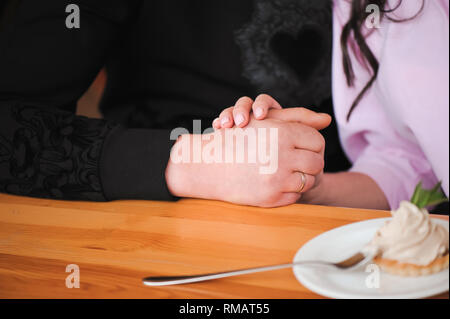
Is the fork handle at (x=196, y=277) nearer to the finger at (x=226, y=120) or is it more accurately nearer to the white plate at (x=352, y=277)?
the white plate at (x=352, y=277)

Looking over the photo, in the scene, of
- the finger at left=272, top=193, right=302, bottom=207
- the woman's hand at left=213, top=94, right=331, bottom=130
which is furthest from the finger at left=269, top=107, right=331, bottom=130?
the finger at left=272, top=193, right=302, bottom=207

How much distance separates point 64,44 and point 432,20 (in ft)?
2.25

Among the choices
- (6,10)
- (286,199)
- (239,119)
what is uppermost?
(6,10)

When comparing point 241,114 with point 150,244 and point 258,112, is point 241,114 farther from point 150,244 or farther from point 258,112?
point 150,244

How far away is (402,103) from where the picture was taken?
→ 780mm

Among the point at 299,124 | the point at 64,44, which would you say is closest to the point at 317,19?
the point at 299,124

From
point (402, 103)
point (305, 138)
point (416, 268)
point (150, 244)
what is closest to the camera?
point (416, 268)

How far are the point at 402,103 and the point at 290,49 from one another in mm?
260

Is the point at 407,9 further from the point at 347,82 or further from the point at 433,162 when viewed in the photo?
the point at 433,162

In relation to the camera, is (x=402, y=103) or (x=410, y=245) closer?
(x=410, y=245)

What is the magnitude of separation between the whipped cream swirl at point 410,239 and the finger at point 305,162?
0.19 meters

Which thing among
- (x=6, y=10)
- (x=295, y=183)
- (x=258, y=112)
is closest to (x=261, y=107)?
(x=258, y=112)

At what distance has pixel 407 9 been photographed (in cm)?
77
